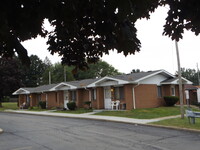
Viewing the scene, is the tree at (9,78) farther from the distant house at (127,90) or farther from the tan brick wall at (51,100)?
the distant house at (127,90)

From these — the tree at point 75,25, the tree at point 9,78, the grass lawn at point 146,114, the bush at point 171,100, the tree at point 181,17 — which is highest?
the tree at point 9,78

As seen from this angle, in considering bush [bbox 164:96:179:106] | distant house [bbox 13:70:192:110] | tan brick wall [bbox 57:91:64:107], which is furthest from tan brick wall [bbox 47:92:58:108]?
bush [bbox 164:96:179:106]

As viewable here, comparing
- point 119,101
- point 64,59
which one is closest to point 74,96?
point 119,101

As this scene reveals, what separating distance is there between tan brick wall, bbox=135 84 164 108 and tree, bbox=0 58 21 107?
25.6m

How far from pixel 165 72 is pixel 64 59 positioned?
76.2 ft

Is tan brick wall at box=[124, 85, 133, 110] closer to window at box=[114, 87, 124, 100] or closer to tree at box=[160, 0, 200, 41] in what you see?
window at box=[114, 87, 124, 100]

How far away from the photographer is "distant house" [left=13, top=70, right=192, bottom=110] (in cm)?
2273

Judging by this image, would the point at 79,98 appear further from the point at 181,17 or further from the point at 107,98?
the point at 181,17

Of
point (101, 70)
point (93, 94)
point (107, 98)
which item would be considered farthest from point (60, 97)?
point (101, 70)

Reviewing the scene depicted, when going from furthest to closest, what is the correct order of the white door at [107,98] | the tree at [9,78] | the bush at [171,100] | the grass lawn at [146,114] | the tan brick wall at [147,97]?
the tree at [9,78], the white door at [107,98], the bush at [171,100], the tan brick wall at [147,97], the grass lawn at [146,114]

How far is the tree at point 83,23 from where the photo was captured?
6.36 feet

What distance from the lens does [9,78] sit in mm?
39562

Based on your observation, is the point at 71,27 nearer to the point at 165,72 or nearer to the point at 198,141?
the point at 198,141

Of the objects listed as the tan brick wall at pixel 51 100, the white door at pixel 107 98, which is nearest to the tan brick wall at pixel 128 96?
the white door at pixel 107 98
